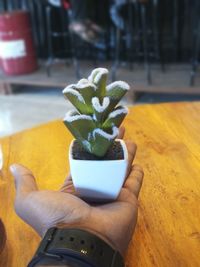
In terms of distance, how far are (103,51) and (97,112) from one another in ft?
12.5

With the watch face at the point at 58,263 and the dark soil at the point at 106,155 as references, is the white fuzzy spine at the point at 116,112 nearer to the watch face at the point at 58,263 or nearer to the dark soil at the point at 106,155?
the dark soil at the point at 106,155

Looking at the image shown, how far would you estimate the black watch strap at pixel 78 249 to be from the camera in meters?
0.53

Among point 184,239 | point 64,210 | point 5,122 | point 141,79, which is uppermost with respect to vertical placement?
point 64,210

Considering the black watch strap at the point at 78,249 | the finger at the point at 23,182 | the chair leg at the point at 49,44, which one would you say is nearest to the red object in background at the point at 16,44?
the chair leg at the point at 49,44

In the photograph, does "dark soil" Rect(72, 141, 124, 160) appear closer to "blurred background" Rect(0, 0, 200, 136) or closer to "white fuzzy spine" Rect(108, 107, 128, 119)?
"white fuzzy spine" Rect(108, 107, 128, 119)

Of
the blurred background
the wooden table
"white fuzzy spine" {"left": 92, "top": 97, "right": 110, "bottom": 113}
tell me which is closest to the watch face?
the wooden table

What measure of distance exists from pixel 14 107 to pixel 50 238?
3.27 metres

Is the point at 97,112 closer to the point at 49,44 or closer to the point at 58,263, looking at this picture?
the point at 58,263

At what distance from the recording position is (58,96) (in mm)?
3959

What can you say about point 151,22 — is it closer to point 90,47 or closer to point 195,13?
point 195,13

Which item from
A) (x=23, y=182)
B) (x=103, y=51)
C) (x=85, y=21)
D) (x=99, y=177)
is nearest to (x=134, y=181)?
(x=99, y=177)

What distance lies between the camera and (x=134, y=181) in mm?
716

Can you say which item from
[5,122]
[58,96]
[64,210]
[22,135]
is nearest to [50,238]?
[64,210]

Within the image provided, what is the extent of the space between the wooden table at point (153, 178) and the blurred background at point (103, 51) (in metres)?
2.21
